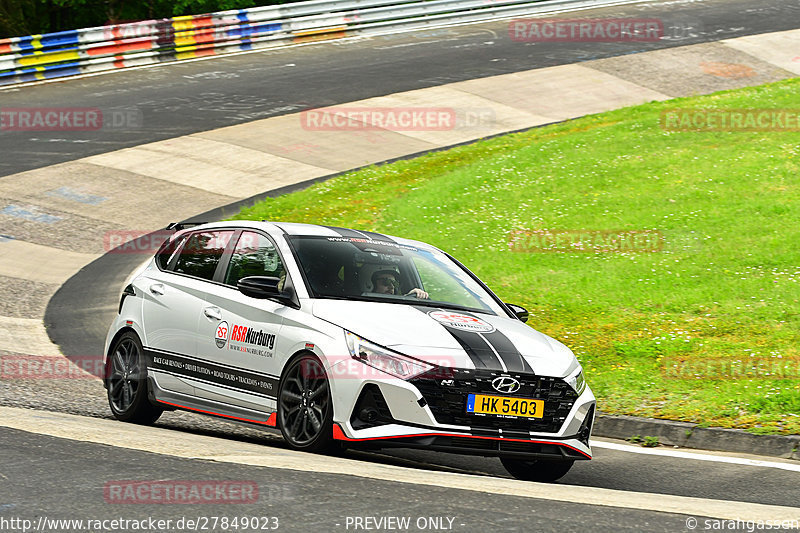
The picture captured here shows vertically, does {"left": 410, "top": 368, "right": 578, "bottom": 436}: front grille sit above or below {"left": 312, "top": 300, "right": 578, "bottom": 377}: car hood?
below

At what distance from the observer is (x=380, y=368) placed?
22.9ft

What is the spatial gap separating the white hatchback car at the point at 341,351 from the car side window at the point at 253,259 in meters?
0.01

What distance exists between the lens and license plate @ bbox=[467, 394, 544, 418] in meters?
6.98

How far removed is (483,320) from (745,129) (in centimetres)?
1454

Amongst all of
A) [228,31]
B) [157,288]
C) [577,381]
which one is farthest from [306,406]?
[228,31]

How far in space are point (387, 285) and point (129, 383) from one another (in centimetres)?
250

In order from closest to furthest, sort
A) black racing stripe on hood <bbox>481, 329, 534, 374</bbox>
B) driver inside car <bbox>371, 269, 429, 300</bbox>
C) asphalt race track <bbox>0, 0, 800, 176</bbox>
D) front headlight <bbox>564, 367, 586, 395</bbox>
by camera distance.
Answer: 1. black racing stripe on hood <bbox>481, 329, 534, 374</bbox>
2. front headlight <bbox>564, 367, 586, 395</bbox>
3. driver inside car <bbox>371, 269, 429, 300</bbox>
4. asphalt race track <bbox>0, 0, 800, 176</bbox>

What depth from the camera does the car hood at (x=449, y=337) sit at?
7043 millimetres

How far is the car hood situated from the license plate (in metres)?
0.19

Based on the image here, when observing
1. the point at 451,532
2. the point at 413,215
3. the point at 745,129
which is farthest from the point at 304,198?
the point at 451,532

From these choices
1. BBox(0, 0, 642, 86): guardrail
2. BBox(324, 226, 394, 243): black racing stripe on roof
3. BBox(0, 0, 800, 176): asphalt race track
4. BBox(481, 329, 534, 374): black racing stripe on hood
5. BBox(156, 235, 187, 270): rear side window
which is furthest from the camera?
BBox(0, 0, 642, 86): guardrail

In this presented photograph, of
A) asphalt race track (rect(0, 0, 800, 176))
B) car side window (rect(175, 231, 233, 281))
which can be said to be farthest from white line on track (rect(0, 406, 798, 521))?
asphalt race track (rect(0, 0, 800, 176))

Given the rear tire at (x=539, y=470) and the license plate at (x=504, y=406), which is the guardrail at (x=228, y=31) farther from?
the license plate at (x=504, y=406)

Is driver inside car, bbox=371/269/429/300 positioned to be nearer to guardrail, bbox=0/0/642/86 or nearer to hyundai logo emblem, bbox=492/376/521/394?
hyundai logo emblem, bbox=492/376/521/394
